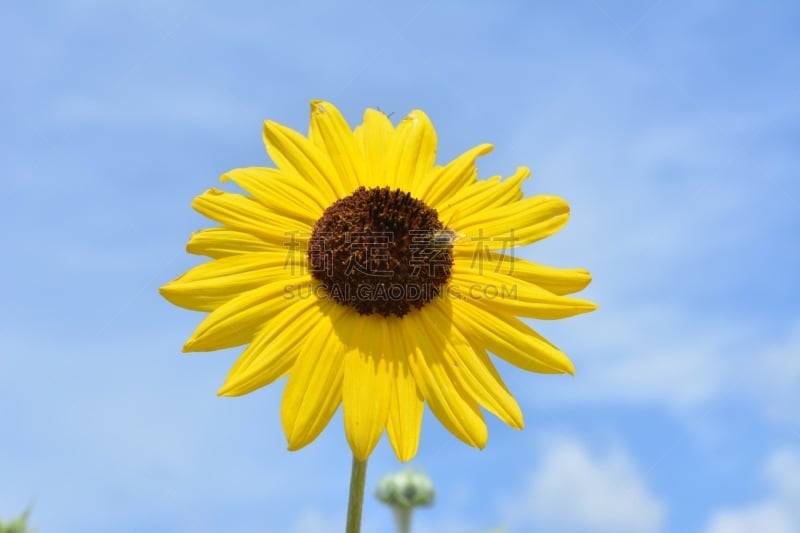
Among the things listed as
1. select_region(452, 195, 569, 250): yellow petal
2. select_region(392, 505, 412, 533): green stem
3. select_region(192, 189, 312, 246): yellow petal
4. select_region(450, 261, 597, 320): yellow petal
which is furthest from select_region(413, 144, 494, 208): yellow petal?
select_region(392, 505, 412, 533): green stem

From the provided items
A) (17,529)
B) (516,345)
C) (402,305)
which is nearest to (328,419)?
(402,305)

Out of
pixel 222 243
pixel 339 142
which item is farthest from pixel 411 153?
pixel 222 243

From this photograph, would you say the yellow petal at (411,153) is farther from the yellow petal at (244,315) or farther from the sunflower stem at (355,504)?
the sunflower stem at (355,504)

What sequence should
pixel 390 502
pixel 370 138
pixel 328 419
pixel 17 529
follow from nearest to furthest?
pixel 328 419
pixel 17 529
pixel 370 138
pixel 390 502

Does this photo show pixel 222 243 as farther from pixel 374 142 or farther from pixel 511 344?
pixel 511 344

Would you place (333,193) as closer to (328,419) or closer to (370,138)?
(370,138)

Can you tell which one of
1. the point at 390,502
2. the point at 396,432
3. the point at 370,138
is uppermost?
the point at 370,138
